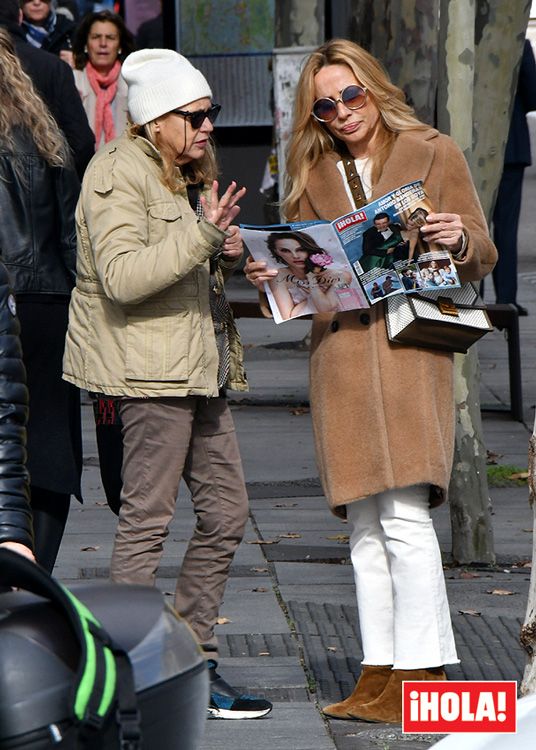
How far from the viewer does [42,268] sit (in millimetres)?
5305

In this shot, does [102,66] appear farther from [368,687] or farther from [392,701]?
[392,701]

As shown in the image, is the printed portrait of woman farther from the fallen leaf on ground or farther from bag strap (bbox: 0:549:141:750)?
the fallen leaf on ground

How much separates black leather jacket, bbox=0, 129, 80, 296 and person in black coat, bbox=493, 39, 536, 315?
8043mm

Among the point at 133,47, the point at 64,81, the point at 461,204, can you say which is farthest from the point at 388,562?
the point at 133,47

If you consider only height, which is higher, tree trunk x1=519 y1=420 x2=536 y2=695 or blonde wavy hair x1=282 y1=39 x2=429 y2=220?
blonde wavy hair x1=282 y1=39 x2=429 y2=220

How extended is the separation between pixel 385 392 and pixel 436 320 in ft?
0.87

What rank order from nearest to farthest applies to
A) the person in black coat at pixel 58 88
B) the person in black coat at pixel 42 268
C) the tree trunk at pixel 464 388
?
the person in black coat at pixel 42 268 < the person in black coat at pixel 58 88 < the tree trunk at pixel 464 388

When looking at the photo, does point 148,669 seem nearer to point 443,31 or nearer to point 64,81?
point 64,81

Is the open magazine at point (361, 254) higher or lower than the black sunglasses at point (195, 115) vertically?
lower

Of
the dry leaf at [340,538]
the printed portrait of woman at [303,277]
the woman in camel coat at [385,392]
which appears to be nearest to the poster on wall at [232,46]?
the dry leaf at [340,538]

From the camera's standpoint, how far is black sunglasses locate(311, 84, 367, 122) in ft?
15.4

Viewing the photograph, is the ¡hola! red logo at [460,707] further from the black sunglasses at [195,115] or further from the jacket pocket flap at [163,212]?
the black sunglasses at [195,115]

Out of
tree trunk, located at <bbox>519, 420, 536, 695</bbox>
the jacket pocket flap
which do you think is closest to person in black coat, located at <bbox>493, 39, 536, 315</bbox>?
the jacket pocket flap

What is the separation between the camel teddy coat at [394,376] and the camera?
4723mm
